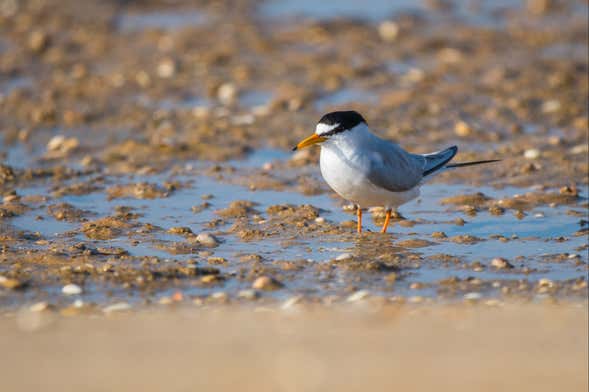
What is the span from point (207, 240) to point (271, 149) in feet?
7.77

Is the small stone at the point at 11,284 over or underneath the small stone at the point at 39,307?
over

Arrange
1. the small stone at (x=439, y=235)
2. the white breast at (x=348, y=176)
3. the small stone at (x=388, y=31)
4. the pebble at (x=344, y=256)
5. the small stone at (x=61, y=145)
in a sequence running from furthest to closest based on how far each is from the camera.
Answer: the small stone at (x=388, y=31) < the small stone at (x=61, y=145) < the small stone at (x=439, y=235) < the white breast at (x=348, y=176) < the pebble at (x=344, y=256)

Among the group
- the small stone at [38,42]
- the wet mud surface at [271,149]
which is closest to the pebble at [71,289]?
the wet mud surface at [271,149]

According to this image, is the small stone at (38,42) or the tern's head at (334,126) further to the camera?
the small stone at (38,42)

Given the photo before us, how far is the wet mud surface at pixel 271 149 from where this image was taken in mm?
6301

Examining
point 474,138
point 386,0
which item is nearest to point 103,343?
point 474,138

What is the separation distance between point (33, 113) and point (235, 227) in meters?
3.49

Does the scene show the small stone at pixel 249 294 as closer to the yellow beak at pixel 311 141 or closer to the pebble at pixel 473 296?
the pebble at pixel 473 296

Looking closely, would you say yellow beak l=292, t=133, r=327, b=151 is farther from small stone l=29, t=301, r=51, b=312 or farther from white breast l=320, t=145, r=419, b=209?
small stone l=29, t=301, r=51, b=312

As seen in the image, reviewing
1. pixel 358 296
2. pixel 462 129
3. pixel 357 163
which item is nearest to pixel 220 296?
pixel 358 296

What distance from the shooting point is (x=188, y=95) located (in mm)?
10602

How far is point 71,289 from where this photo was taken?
604 centimetres

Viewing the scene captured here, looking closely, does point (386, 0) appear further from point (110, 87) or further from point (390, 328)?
point (390, 328)

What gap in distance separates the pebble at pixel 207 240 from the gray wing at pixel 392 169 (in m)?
1.04
